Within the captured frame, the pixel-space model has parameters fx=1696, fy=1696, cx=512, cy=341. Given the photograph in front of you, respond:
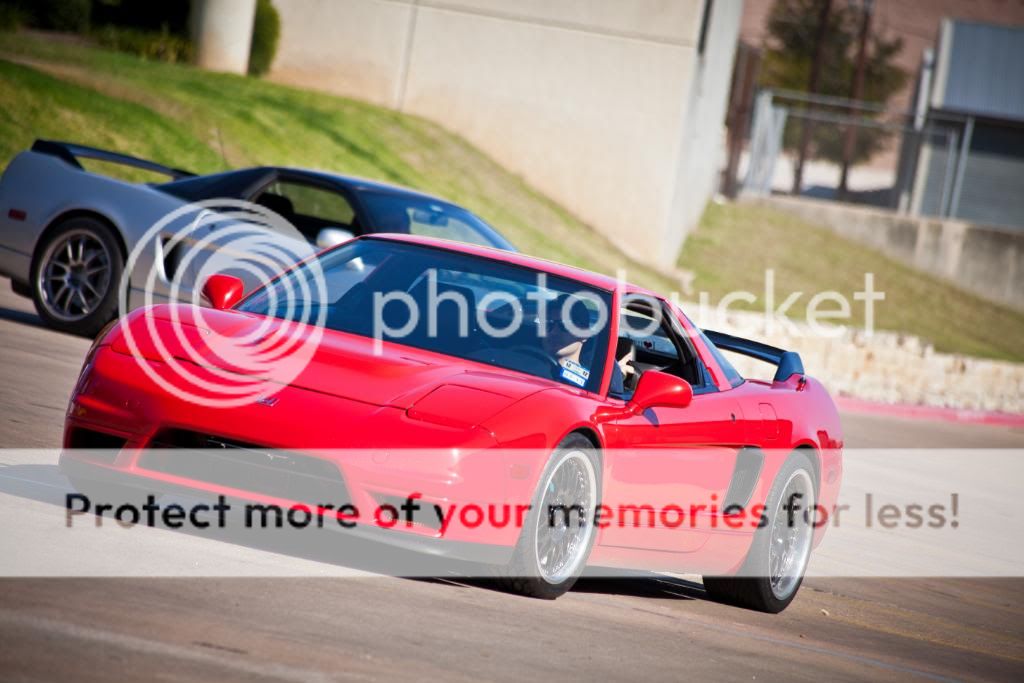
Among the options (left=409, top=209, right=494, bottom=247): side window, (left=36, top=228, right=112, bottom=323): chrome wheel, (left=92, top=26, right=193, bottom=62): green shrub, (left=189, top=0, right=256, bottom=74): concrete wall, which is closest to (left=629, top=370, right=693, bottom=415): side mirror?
(left=409, top=209, right=494, bottom=247): side window

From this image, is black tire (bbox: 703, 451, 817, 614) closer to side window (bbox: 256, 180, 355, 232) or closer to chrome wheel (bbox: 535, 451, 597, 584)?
chrome wheel (bbox: 535, 451, 597, 584)

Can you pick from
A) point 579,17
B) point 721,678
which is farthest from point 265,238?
point 579,17

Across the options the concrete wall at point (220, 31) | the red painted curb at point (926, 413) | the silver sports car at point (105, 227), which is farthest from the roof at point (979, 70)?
the silver sports car at point (105, 227)

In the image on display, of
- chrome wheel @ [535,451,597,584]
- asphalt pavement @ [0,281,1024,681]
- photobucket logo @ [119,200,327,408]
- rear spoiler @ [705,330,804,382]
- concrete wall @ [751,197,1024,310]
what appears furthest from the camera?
concrete wall @ [751,197,1024,310]

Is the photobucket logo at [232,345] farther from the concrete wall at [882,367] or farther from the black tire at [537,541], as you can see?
the concrete wall at [882,367]

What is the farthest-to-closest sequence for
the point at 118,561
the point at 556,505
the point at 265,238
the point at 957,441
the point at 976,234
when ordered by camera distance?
the point at 976,234 < the point at 957,441 < the point at 265,238 < the point at 556,505 < the point at 118,561

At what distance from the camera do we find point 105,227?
11.9 meters

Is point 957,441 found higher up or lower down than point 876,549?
lower down

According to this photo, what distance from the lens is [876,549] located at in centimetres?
1070

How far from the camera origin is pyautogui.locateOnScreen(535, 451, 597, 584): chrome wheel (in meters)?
6.18

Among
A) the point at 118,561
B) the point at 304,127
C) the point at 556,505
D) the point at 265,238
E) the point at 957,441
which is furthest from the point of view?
the point at 304,127

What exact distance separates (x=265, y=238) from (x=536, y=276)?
16.7 ft

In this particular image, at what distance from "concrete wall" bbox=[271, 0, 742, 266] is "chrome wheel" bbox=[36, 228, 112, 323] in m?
18.9

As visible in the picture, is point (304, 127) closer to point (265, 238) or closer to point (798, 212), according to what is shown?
point (265, 238)
